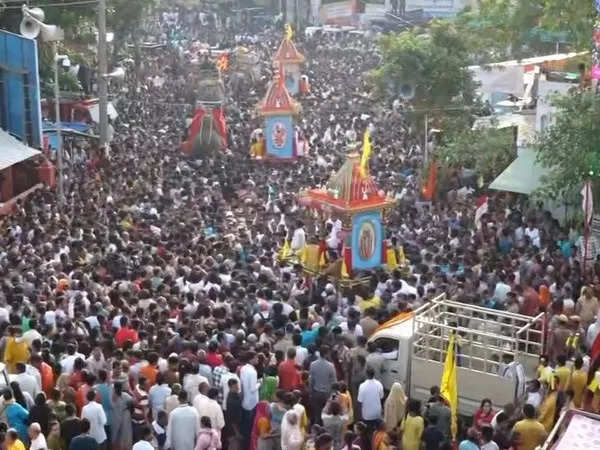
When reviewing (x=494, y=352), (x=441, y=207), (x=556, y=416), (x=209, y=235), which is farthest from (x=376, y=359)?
(x=441, y=207)

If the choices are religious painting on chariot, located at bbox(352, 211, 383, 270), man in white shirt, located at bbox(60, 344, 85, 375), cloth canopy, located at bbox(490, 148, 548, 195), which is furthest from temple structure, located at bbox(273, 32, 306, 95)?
man in white shirt, located at bbox(60, 344, 85, 375)

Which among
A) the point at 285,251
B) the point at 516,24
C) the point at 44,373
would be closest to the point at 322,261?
the point at 285,251

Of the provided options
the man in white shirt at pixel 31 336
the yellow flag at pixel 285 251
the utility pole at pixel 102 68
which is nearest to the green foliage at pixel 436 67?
the utility pole at pixel 102 68

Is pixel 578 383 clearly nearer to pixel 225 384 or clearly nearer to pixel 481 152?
pixel 225 384

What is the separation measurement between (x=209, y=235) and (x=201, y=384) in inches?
335

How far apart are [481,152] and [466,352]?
36.7 ft

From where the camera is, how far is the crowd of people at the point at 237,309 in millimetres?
11188

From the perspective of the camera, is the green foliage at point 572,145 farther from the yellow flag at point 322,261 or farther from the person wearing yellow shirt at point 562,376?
the person wearing yellow shirt at point 562,376

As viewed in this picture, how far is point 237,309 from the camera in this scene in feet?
46.8

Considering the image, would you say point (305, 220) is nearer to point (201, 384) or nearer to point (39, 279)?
point (39, 279)

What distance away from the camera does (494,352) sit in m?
12.8

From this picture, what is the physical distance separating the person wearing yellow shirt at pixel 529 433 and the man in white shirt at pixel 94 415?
3865 mm

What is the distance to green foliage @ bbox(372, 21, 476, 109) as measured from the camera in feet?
89.8

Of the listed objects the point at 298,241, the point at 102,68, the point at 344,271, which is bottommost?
the point at 344,271
